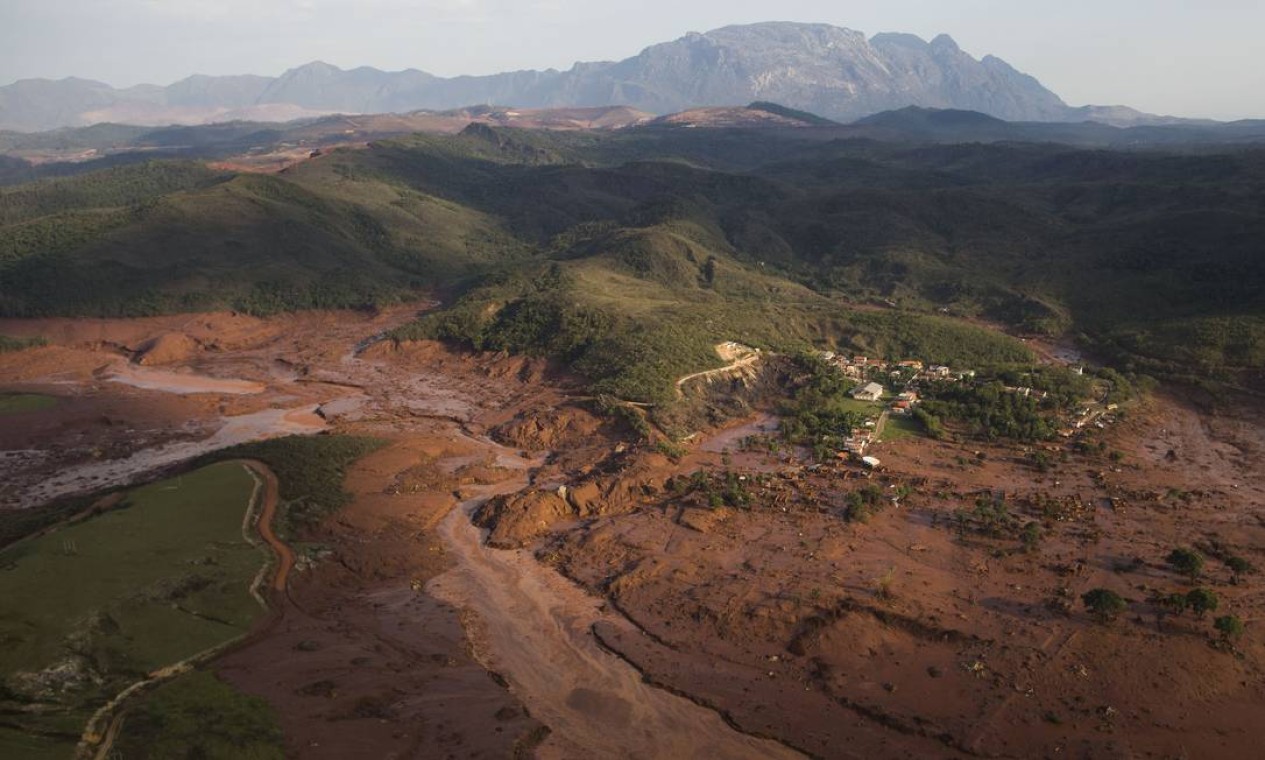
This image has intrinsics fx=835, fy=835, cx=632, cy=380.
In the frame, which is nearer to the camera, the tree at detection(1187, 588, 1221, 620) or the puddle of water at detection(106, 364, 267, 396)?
the tree at detection(1187, 588, 1221, 620)

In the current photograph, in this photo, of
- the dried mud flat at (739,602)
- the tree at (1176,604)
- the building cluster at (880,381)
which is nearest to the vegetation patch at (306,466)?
the dried mud flat at (739,602)

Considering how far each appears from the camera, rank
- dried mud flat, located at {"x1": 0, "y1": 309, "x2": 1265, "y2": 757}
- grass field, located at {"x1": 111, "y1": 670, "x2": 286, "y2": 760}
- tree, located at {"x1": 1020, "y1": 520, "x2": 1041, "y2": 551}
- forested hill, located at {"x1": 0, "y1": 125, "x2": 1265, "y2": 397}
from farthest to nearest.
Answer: forested hill, located at {"x1": 0, "y1": 125, "x2": 1265, "y2": 397}
tree, located at {"x1": 1020, "y1": 520, "x2": 1041, "y2": 551}
dried mud flat, located at {"x1": 0, "y1": 309, "x2": 1265, "y2": 757}
grass field, located at {"x1": 111, "y1": 670, "x2": 286, "y2": 760}

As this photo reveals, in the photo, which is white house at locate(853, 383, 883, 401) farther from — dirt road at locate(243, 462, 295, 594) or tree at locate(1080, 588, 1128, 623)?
dirt road at locate(243, 462, 295, 594)

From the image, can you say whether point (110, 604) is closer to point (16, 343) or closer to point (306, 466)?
point (306, 466)

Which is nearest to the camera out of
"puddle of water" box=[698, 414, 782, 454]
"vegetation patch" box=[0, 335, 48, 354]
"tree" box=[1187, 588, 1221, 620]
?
"tree" box=[1187, 588, 1221, 620]

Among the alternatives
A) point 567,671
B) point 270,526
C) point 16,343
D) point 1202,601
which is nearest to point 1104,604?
point 1202,601

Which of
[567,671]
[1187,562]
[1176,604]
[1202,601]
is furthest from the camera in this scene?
[1187,562]

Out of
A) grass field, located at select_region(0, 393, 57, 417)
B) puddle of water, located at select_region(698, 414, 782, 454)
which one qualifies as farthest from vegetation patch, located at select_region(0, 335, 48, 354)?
puddle of water, located at select_region(698, 414, 782, 454)
